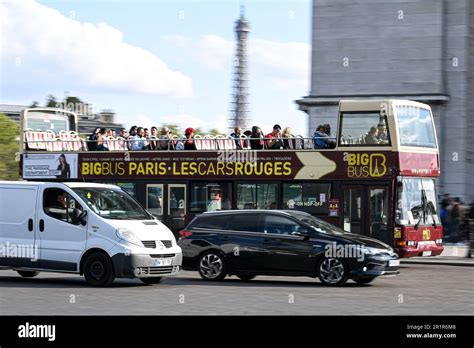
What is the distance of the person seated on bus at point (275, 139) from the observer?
24.7 m

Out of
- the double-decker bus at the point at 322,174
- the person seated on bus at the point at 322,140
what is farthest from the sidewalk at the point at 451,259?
the person seated on bus at the point at 322,140

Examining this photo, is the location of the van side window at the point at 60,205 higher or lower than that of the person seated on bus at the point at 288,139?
lower

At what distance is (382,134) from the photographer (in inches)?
906

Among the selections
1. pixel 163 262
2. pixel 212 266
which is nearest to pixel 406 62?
pixel 212 266

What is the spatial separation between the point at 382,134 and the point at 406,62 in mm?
15513

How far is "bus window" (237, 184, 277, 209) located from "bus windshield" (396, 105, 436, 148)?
139 inches

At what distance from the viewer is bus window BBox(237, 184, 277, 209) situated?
24.5 m

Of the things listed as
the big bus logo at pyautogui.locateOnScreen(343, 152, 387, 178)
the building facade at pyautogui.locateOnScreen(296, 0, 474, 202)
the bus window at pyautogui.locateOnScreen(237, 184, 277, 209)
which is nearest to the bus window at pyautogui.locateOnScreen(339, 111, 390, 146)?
the big bus logo at pyautogui.locateOnScreen(343, 152, 387, 178)

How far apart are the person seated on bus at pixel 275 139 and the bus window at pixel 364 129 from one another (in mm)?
1790

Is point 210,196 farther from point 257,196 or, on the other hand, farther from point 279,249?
point 279,249

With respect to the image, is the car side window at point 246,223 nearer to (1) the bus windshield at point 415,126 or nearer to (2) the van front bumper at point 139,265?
(2) the van front bumper at point 139,265

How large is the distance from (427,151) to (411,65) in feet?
46.3
